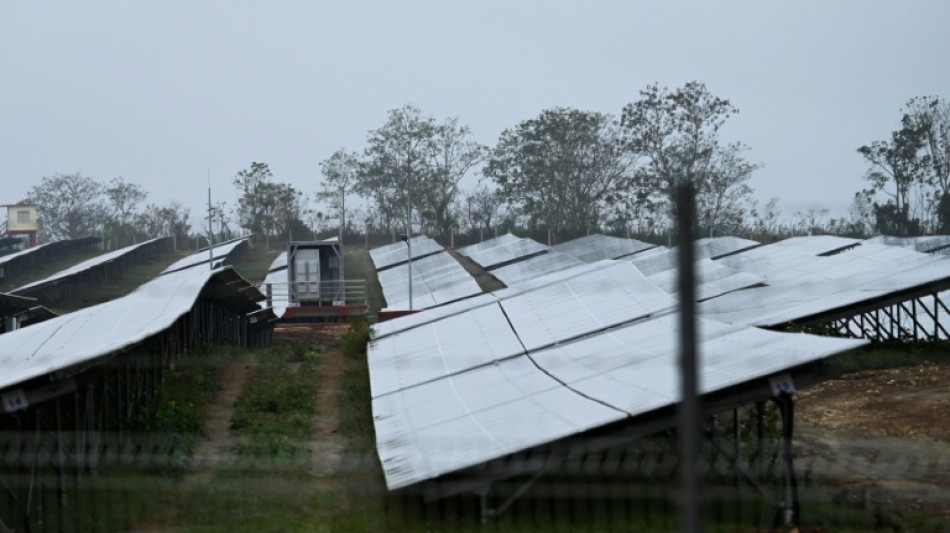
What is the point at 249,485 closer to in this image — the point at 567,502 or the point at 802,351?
Result: the point at 567,502

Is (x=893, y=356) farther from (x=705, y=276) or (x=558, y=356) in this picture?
(x=558, y=356)

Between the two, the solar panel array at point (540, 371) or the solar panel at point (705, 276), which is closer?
the solar panel array at point (540, 371)

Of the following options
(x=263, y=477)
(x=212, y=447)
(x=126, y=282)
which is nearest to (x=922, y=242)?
(x=126, y=282)

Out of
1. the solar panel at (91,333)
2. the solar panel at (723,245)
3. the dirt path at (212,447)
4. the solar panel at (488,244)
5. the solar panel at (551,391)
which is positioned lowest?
the dirt path at (212,447)

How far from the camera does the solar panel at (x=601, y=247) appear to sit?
31.7 m

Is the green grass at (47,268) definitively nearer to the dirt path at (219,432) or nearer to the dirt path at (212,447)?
the dirt path at (219,432)

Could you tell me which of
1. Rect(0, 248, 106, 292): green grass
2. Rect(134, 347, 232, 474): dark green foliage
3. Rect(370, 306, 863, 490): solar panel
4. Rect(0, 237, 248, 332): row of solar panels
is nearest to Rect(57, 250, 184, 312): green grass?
Rect(0, 237, 248, 332): row of solar panels

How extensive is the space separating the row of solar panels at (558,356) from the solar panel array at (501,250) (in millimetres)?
15135

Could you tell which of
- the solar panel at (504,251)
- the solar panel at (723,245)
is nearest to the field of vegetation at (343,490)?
the solar panel at (723,245)

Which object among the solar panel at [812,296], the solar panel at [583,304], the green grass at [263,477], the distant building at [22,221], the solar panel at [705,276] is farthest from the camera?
the distant building at [22,221]

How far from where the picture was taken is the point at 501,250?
118ft

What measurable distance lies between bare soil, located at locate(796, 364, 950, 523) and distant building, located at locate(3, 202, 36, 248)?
135 feet

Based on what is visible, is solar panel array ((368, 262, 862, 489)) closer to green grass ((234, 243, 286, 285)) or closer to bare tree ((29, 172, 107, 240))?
green grass ((234, 243, 286, 285))

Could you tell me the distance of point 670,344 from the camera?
9227mm
